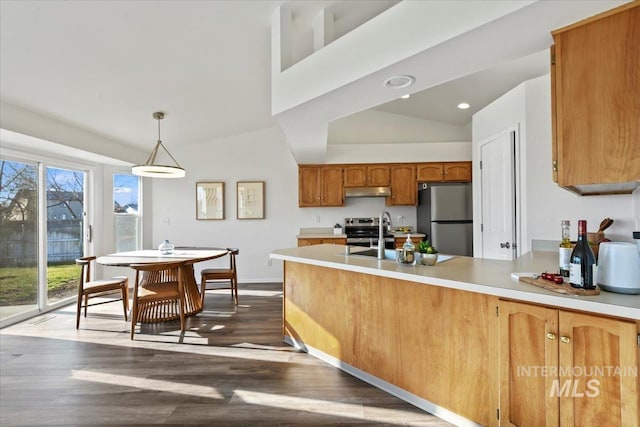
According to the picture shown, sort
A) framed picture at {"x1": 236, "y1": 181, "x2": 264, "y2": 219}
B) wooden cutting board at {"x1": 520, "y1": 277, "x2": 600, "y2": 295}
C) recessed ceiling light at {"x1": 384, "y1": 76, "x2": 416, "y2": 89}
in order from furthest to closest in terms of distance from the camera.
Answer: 1. framed picture at {"x1": 236, "y1": 181, "x2": 264, "y2": 219}
2. recessed ceiling light at {"x1": 384, "y1": 76, "x2": 416, "y2": 89}
3. wooden cutting board at {"x1": 520, "y1": 277, "x2": 600, "y2": 295}

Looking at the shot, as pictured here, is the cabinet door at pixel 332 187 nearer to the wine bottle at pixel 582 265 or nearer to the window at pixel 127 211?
the window at pixel 127 211

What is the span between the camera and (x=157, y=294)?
10.2ft

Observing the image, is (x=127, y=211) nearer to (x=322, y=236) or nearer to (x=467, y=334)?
(x=322, y=236)

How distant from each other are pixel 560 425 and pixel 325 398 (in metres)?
1.27

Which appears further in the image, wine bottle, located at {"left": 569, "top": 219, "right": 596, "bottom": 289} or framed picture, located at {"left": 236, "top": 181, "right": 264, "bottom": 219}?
framed picture, located at {"left": 236, "top": 181, "right": 264, "bottom": 219}

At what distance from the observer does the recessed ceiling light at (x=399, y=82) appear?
6.39 feet

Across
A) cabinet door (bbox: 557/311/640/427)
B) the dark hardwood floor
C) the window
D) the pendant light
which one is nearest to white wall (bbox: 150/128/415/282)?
the window

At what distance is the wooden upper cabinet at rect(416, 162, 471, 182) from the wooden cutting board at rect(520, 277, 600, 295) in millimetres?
3574

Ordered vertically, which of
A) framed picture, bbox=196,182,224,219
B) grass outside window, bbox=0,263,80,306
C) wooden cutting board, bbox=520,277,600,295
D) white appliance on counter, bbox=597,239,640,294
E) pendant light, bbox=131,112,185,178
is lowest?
grass outside window, bbox=0,263,80,306

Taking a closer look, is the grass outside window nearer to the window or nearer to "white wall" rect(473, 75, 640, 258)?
the window

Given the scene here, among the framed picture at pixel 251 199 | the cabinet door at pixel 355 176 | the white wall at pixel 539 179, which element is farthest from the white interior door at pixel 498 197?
the framed picture at pixel 251 199

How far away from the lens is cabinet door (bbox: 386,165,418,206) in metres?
4.91

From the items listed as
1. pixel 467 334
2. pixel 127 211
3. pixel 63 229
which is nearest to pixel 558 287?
pixel 467 334

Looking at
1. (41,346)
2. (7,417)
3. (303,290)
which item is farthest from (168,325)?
(303,290)
